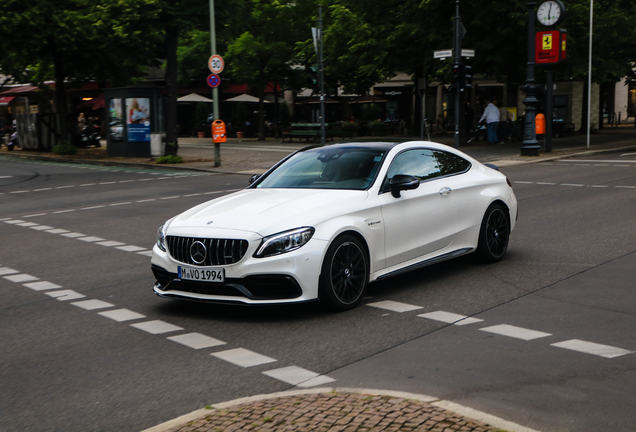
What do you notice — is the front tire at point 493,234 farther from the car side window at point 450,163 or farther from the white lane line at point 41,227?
the white lane line at point 41,227

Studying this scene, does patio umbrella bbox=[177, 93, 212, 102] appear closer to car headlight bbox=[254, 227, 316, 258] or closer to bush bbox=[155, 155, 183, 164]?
bush bbox=[155, 155, 183, 164]

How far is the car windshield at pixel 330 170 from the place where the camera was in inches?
285

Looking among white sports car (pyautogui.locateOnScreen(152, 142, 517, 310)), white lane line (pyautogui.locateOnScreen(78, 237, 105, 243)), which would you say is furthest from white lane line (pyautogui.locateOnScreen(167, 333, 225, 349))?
white lane line (pyautogui.locateOnScreen(78, 237, 105, 243))

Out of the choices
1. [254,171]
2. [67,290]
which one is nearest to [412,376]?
[67,290]

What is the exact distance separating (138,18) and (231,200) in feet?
74.4

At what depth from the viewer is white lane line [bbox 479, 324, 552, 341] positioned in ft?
18.6

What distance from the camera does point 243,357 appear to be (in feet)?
17.4

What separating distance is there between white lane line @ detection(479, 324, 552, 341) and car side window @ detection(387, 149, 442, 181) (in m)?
1.96

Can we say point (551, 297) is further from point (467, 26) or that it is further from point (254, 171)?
point (467, 26)

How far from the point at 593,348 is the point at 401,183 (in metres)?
2.40

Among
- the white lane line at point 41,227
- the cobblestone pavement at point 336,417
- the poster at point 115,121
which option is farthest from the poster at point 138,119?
the cobblestone pavement at point 336,417

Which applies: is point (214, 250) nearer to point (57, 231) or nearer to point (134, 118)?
point (57, 231)

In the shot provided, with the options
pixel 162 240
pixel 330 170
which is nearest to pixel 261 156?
pixel 330 170

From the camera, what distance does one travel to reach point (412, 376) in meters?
4.79
